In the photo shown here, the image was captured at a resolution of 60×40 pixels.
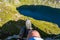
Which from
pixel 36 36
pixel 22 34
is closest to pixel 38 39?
pixel 36 36

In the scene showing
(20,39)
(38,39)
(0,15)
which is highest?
(38,39)

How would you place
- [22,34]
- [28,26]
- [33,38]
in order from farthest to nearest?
[22,34]
[28,26]
[33,38]

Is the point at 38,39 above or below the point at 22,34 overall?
above

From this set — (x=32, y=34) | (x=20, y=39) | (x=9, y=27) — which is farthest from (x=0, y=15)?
(x=32, y=34)

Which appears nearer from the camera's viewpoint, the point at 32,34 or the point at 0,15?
the point at 32,34

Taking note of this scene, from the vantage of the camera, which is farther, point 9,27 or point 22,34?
point 9,27

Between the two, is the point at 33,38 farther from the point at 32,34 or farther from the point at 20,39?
the point at 20,39

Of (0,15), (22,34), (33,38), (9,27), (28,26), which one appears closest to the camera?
(33,38)

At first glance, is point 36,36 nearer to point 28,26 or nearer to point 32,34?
point 32,34

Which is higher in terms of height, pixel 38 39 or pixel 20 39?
pixel 38 39
